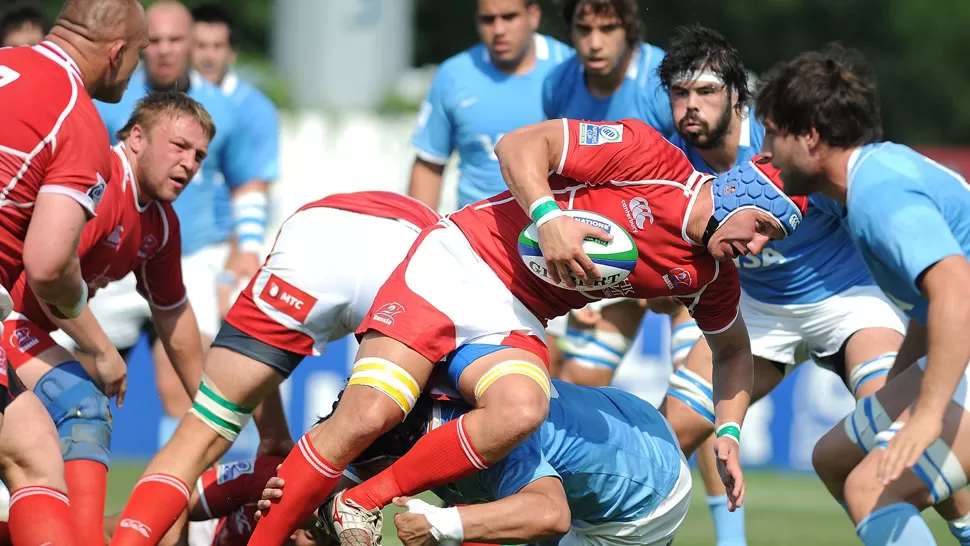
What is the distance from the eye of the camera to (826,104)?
409 centimetres

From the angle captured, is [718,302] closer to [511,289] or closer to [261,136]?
[511,289]

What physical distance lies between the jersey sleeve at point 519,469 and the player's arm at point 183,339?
159cm

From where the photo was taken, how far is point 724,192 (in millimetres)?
4355

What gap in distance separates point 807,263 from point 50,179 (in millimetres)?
3136

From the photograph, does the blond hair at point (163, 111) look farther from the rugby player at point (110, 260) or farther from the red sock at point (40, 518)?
the red sock at point (40, 518)

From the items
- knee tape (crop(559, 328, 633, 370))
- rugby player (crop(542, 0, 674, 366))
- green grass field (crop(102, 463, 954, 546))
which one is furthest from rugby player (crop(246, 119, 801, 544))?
green grass field (crop(102, 463, 954, 546))

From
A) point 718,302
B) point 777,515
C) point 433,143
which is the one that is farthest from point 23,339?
point 777,515

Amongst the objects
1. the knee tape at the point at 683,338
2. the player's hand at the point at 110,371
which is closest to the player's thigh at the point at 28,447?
the player's hand at the point at 110,371

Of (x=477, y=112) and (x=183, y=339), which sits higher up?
(x=477, y=112)

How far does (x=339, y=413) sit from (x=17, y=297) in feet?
4.80

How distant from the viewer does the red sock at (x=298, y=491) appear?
14.6ft

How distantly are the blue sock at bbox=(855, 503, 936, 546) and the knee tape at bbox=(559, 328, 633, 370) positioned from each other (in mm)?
2448

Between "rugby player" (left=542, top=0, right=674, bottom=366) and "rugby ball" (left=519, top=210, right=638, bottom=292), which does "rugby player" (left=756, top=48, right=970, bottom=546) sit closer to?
"rugby ball" (left=519, top=210, right=638, bottom=292)

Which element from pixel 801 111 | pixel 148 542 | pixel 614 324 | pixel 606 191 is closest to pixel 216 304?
pixel 614 324
